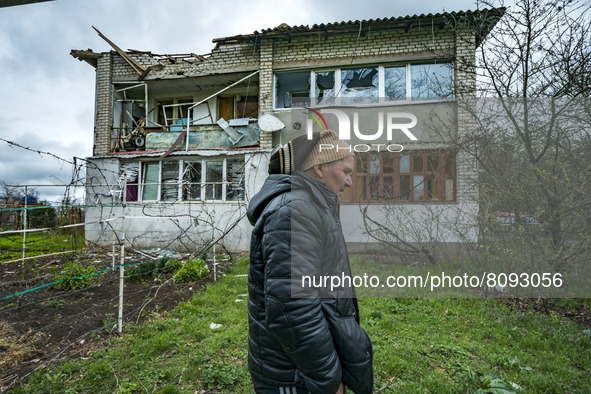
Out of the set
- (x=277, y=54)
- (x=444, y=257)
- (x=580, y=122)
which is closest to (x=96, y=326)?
(x=444, y=257)

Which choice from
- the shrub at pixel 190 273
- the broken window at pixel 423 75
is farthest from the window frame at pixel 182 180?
the broken window at pixel 423 75

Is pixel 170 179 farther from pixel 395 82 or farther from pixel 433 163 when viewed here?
pixel 433 163

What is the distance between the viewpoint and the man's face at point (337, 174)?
1344mm

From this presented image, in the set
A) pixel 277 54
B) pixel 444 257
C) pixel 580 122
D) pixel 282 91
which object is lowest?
pixel 444 257

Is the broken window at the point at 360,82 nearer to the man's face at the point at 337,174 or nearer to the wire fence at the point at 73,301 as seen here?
the wire fence at the point at 73,301

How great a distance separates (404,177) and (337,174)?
2070mm

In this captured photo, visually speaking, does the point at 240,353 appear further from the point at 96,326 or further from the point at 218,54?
the point at 218,54

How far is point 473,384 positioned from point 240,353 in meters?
2.14

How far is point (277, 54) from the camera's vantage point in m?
8.91

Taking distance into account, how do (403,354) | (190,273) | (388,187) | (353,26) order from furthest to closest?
(353,26) < (190,273) < (388,187) < (403,354)

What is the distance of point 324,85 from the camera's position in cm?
877

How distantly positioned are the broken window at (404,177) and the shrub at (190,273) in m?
3.76

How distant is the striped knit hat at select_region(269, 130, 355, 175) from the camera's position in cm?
131

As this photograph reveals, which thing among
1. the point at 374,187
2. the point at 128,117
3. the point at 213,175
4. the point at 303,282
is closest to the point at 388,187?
the point at 374,187
